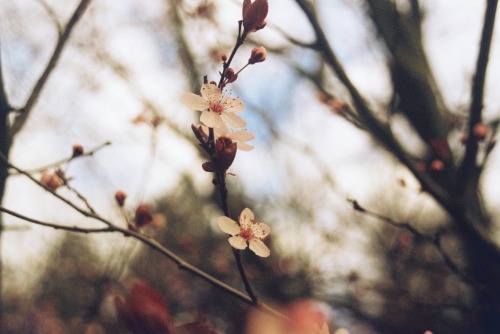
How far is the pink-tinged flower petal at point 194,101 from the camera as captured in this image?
3.18 ft

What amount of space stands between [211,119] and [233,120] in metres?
0.07

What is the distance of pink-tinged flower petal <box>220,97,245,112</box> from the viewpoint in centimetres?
97

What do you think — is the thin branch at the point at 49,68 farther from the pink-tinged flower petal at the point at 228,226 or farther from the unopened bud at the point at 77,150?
the pink-tinged flower petal at the point at 228,226

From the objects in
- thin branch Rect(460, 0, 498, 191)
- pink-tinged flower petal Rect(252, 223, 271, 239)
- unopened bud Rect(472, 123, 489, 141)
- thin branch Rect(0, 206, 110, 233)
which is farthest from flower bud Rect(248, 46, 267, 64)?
unopened bud Rect(472, 123, 489, 141)

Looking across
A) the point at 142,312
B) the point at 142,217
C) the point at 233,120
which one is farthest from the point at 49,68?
the point at 142,312

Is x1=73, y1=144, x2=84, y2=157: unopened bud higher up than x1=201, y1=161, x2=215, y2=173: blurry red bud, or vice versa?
x1=73, y1=144, x2=84, y2=157: unopened bud

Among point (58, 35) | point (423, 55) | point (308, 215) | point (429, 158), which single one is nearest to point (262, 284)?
point (308, 215)

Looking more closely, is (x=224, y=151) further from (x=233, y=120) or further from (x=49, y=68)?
(x=49, y=68)

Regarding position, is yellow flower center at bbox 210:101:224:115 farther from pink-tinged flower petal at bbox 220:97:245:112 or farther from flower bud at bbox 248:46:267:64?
flower bud at bbox 248:46:267:64

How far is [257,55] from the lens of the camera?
1027 mm

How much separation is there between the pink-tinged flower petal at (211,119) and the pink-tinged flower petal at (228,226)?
0.70ft

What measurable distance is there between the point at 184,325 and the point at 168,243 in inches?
245

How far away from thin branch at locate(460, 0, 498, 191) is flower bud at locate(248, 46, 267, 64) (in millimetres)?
896

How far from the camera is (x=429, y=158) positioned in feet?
9.55
